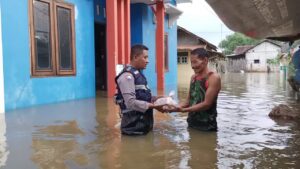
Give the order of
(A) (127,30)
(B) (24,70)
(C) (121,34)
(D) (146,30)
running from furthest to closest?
(D) (146,30), (A) (127,30), (C) (121,34), (B) (24,70)

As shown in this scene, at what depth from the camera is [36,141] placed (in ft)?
17.4

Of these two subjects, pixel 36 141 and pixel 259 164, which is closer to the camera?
pixel 259 164

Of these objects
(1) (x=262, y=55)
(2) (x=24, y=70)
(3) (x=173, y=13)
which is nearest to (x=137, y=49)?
(2) (x=24, y=70)

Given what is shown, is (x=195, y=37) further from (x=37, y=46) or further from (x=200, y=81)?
(x=200, y=81)

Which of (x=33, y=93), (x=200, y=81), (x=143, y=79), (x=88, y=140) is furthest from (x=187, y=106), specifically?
(x=33, y=93)

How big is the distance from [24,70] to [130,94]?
16.3 feet

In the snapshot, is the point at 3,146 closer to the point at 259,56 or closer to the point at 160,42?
the point at 160,42

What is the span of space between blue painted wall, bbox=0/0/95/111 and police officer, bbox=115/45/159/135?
443 centimetres

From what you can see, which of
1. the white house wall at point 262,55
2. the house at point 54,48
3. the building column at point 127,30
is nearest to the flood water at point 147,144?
the house at point 54,48

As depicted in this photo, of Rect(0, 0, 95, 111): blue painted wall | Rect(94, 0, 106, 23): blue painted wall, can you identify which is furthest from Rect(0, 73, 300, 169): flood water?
Rect(94, 0, 106, 23): blue painted wall

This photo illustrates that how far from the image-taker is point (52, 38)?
10.2 metres

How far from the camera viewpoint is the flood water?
4121 mm

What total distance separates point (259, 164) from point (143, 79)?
7.31ft

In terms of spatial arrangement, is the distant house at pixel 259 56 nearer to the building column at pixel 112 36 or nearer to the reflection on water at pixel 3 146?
the building column at pixel 112 36
